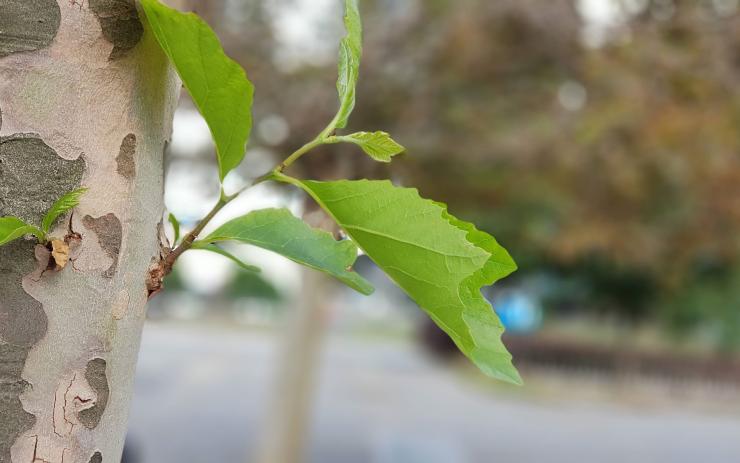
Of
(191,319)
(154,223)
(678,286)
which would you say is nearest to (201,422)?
(678,286)

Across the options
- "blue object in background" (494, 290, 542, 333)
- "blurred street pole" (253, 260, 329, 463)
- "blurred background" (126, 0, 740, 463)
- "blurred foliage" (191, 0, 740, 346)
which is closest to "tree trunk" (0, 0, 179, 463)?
"blurred background" (126, 0, 740, 463)

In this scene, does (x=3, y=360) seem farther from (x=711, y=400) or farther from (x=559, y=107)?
(x=711, y=400)

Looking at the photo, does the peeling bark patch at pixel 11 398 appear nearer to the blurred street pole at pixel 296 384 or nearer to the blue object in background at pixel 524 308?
the blurred street pole at pixel 296 384

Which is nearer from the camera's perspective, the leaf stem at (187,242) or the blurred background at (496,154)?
the leaf stem at (187,242)

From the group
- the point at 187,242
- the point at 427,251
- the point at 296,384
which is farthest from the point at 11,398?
the point at 296,384

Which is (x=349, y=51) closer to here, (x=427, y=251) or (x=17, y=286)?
(x=427, y=251)

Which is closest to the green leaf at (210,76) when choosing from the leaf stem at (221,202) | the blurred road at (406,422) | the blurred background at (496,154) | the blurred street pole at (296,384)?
the leaf stem at (221,202)

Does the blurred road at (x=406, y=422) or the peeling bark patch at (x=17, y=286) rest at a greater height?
the blurred road at (x=406, y=422)
